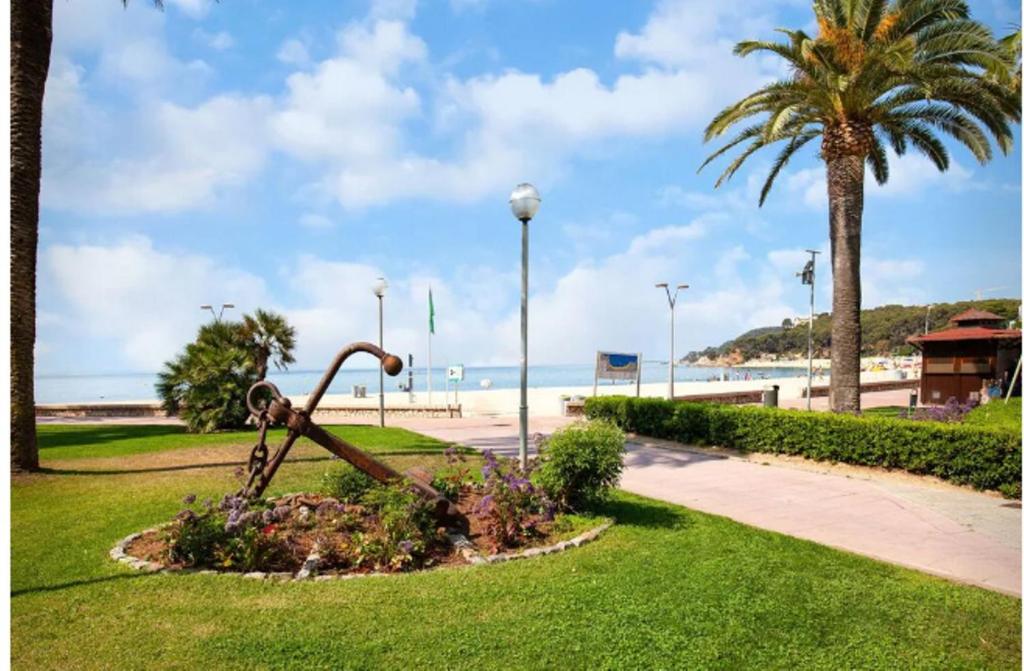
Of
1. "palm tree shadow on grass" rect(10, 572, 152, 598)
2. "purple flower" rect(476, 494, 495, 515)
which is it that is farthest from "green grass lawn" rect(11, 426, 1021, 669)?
"purple flower" rect(476, 494, 495, 515)

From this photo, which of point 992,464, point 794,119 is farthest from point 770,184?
point 992,464

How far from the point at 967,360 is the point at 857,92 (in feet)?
46.1

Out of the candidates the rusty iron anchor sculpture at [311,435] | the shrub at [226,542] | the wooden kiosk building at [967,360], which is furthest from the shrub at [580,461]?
the wooden kiosk building at [967,360]

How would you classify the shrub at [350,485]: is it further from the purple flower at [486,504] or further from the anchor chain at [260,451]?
the purple flower at [486,504]

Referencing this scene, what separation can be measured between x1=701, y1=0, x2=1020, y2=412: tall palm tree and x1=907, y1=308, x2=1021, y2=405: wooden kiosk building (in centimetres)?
962

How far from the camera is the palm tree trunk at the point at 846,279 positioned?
13312 mm

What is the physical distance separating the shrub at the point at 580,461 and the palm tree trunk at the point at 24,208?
26.6ft

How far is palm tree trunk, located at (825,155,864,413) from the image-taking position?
1331 centimetres

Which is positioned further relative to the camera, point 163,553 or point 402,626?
point 163,553

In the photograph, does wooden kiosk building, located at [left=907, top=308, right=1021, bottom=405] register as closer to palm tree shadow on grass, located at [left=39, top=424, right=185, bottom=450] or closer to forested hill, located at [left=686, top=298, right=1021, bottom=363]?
palm tree shadow on grass, located at [left=39, top=424, right=185, bottom=450]

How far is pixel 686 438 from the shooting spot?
14164 mm

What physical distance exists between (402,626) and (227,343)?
1536 centimetres

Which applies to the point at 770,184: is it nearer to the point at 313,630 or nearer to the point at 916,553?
the point at 916,553

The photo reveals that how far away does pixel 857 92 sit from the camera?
12.9m
